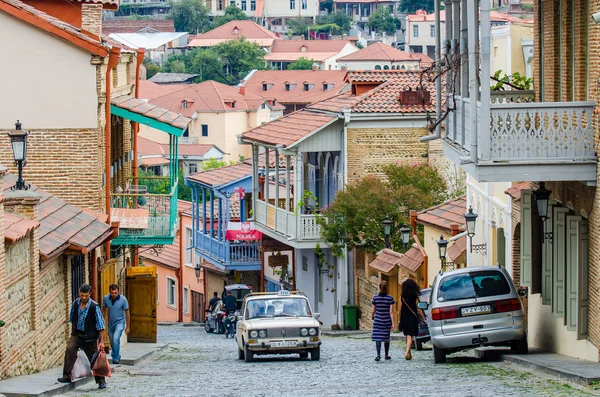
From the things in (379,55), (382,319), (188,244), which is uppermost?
(379,55)

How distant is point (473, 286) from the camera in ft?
63.8

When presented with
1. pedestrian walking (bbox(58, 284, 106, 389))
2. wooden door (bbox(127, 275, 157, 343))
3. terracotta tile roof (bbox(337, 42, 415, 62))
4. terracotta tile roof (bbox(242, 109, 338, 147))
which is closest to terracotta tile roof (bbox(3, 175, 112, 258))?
pedestrian walking (bbox(58, 284, 106, 389))

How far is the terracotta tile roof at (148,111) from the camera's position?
28062 millimetres

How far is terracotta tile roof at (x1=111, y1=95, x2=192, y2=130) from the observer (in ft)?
92.1

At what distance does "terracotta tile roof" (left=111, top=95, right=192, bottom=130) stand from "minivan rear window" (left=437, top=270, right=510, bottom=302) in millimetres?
10347

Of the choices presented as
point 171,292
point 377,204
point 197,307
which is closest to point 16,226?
point 377,204

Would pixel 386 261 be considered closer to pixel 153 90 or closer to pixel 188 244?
pixel 188 244

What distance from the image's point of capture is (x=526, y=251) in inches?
806

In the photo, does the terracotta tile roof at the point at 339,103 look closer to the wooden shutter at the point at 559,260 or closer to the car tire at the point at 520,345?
the car tire at the point at 520,345

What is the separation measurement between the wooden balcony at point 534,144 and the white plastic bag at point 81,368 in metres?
5.56

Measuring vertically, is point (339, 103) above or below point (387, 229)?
above

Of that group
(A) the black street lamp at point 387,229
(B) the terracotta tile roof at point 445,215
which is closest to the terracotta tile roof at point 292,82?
(A) the black street lamp at point 387,229

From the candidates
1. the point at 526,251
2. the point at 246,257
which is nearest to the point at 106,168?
the point at 526,251

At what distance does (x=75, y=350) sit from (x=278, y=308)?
7.56 meters
